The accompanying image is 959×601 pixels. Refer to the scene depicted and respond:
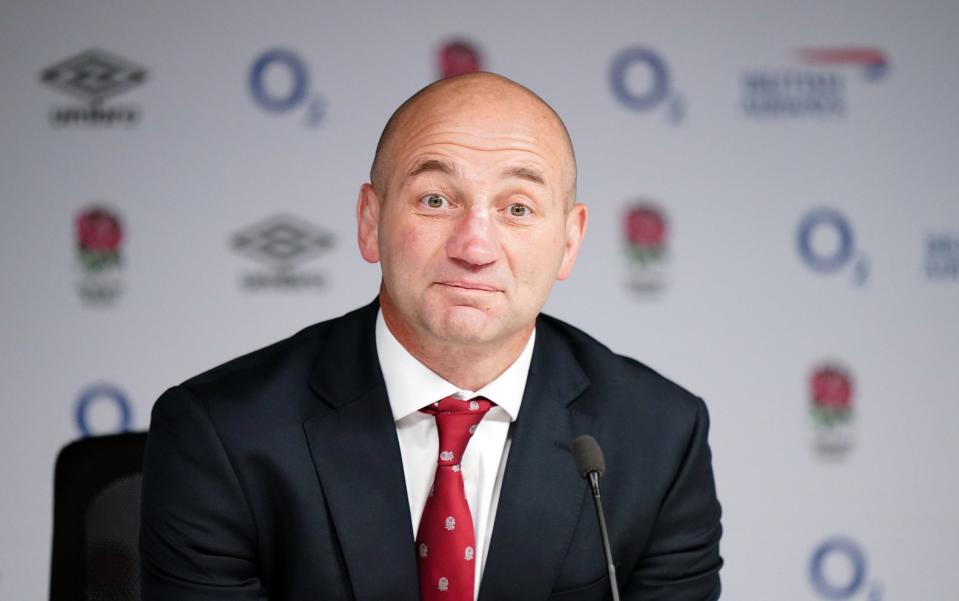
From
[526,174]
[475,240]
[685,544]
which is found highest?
[526,174]

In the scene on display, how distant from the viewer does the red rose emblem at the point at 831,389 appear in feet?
12.5

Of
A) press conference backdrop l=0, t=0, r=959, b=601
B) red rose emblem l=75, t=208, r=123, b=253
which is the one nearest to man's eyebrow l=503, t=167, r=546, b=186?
press conference backdrop l=0, t=0, r=959, b=601

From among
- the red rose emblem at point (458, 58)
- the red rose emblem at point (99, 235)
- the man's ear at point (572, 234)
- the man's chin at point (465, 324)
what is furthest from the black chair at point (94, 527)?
the red rose emblem at point (458, 58)

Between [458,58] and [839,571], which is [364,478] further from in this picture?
[839,571]

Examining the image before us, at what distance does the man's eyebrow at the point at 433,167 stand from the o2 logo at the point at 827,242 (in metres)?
2.24

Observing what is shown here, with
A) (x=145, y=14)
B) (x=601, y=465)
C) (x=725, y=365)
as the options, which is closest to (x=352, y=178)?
(x=145, y=14)

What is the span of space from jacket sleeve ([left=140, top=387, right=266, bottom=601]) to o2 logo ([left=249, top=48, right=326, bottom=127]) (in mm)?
1929

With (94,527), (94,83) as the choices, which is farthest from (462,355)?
(94,83)

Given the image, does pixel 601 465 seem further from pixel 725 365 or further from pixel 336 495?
pixel 725 365

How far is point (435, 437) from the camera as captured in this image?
1956 millimetres

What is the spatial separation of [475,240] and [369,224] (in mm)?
299

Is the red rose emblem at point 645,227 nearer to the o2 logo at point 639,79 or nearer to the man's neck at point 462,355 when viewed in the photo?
the o2 logo at point 639,79

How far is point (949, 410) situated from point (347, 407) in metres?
2.64

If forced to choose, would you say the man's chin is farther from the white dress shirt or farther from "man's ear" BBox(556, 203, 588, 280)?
"man's ear" BBox(556, 203, 588, 280)
